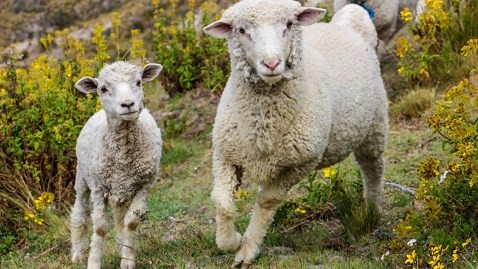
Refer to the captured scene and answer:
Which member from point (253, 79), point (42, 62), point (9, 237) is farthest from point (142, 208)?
point (42, 62)

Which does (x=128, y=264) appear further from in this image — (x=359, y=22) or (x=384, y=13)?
(x=384, y=13)

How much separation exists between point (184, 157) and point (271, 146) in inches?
167

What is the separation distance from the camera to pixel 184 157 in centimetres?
939

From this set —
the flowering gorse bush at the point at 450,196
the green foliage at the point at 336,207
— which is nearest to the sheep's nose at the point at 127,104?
the green foliage at the point at 336,207

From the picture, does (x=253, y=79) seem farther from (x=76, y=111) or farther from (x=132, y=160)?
(x=76, y=111)

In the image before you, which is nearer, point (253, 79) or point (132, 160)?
point (253, 79)

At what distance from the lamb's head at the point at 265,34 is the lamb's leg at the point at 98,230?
1.50 metres

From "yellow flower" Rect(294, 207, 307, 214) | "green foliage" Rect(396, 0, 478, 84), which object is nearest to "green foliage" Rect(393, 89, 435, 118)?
"green foliage" Rect(396, 0, 478, 84)

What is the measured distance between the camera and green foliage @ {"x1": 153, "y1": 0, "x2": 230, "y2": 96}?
34.0 ft

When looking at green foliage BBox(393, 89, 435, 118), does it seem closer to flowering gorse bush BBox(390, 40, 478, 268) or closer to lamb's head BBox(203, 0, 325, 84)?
flowering gorse bush BBox(390, 40, 478, 268)

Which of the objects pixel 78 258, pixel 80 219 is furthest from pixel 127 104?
pixel 78 258

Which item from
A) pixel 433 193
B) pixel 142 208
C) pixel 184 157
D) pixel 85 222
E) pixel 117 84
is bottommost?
pixel 184 157

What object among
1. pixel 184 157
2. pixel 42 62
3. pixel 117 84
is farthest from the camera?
pixel 184 157

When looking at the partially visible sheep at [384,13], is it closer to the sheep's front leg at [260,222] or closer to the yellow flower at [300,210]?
the yellow flower at [300,210]
